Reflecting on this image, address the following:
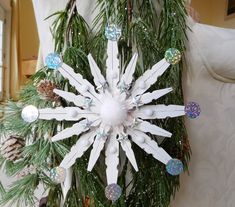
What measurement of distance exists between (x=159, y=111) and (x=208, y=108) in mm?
146

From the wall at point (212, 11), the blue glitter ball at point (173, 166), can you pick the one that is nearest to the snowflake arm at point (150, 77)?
the blue glitter ball at point (173, 166)

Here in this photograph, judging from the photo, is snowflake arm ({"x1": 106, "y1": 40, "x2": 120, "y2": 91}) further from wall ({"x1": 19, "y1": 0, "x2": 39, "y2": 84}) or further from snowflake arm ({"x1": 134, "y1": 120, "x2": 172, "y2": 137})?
wall ({"x1": 19, "y1": 0, "x2": 39, "y2": 84})

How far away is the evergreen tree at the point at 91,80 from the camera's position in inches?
17.3

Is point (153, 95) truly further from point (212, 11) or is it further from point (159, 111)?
point (212, 11)

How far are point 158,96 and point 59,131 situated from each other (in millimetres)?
150

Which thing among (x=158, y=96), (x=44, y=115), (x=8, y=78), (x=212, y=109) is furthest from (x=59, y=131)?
(x=8, y=78)

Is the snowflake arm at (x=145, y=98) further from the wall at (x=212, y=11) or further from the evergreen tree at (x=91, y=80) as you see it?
the wall at (x=212, y=11)

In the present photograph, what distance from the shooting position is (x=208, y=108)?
0.54 meters

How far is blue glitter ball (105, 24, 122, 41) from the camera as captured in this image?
42 cm

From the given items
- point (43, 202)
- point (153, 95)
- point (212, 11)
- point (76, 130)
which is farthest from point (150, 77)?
point (212, 11)

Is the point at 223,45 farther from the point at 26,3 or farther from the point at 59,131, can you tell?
the point at 26,3

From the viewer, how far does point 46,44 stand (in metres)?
0.51

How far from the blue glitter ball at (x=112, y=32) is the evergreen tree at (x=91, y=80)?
21 millimetres

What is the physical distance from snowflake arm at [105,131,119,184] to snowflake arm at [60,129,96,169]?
26 mm
